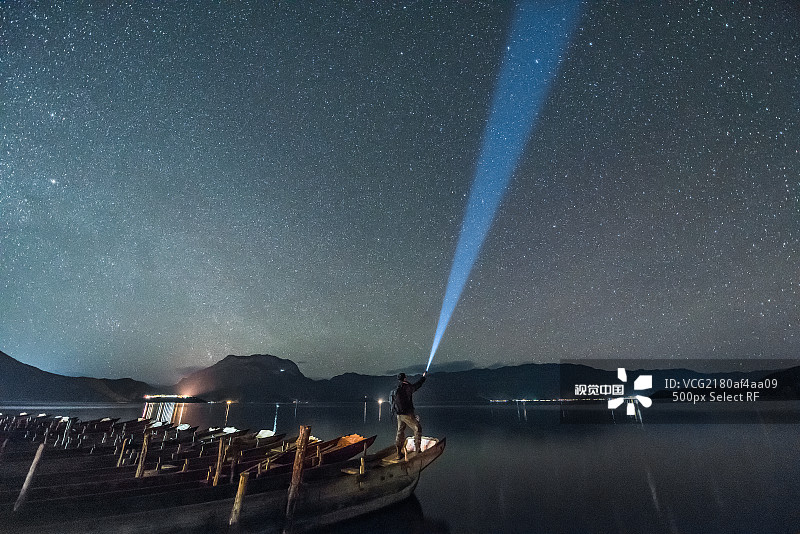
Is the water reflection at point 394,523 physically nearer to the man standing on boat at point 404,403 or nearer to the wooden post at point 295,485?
the wooden post at point 295,485

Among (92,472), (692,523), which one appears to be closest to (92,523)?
(92,472)

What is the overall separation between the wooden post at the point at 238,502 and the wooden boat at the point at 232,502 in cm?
16

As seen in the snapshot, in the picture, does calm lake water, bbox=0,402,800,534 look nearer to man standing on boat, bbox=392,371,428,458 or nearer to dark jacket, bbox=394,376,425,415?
man standing on boat, bbox=392,371,428,458

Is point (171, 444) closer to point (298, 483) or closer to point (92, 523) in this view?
point (298, 483)

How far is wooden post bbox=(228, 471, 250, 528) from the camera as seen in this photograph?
13.4 m

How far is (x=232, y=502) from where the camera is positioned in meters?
13.6

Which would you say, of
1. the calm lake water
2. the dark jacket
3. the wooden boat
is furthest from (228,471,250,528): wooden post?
the dark jacket

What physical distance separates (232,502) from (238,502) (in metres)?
0.23

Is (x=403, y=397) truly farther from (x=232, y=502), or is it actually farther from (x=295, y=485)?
(x=232, y=502)

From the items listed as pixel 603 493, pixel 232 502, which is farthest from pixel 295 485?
pixel 603 493

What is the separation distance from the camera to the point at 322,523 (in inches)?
634

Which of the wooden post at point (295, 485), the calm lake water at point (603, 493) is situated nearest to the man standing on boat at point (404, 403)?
the calm lake water at point (603, 493)

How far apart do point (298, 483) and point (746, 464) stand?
51.5 meters

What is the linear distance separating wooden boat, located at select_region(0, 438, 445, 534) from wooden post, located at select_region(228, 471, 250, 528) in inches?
6.4
